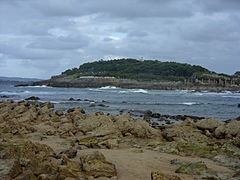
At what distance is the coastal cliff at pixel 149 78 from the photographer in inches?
3526

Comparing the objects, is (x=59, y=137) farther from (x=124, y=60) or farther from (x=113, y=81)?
(x=124, y=60)

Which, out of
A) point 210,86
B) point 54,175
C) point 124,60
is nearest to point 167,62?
point 124,60

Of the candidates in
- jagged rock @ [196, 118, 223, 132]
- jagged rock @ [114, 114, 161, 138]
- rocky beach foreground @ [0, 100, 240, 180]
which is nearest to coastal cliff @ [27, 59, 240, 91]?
jagged rock @ [196, 118, 223, 132]

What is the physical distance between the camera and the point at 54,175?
6.94 metres

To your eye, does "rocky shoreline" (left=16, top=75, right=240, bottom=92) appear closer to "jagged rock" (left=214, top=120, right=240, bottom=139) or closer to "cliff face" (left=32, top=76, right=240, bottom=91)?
"cliff face" (left=32, top=76, right=240, bottom=91)

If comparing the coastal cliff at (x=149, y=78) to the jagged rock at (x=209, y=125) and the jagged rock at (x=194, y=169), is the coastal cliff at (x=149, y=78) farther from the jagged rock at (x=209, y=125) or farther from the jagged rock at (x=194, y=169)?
the jagged rock at (x=194, y=169)

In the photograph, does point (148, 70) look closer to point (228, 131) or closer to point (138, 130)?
point (228, 131)

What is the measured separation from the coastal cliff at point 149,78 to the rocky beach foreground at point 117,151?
7021cm

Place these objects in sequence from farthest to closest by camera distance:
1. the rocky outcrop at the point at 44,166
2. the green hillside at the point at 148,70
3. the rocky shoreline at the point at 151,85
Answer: the green hillside at the point at 148,70, the rocky shoreline at the point at 151,85, the rocky outcrop at the point at 44,166

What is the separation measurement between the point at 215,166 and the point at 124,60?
157 m

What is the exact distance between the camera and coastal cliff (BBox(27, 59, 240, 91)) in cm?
8956

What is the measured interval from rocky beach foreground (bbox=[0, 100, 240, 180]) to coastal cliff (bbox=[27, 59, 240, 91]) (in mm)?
70214

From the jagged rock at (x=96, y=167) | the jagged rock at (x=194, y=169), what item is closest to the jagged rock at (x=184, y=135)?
the jagged rock at (x=194, y=169)

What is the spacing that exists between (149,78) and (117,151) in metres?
103
